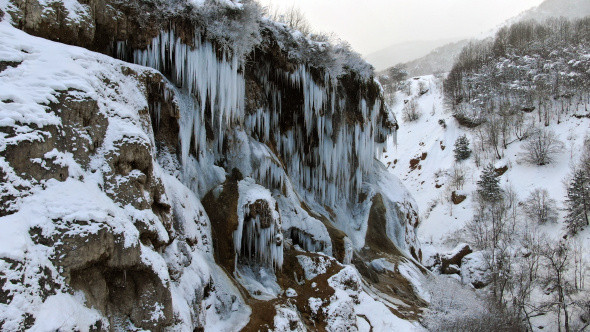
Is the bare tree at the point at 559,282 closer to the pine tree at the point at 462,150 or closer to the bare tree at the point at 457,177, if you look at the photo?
the bare tree at the point at 457,177

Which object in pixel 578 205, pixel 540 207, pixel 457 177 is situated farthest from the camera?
pixel 457 177

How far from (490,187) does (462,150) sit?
871 cm

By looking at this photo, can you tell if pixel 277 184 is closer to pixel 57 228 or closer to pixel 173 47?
pixel 173 47

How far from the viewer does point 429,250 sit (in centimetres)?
2733

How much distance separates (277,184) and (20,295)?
9.51 metres

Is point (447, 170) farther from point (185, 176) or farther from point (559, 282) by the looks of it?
point (185, 176)

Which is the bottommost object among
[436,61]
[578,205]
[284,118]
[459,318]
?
[578,205]

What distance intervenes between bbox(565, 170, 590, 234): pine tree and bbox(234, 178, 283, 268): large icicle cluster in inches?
1051

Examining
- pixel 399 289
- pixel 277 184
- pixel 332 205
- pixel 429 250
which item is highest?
pixel 277 184

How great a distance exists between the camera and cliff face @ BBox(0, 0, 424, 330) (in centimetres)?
475

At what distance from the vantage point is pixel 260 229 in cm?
1030

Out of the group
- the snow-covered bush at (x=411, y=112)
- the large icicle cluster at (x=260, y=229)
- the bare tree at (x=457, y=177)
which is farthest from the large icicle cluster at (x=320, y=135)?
the snow-covered bush at (x=411, y=112)

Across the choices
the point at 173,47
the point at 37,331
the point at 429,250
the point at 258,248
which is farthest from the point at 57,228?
the point at 429,250

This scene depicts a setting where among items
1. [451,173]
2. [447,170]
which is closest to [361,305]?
[451,173]
